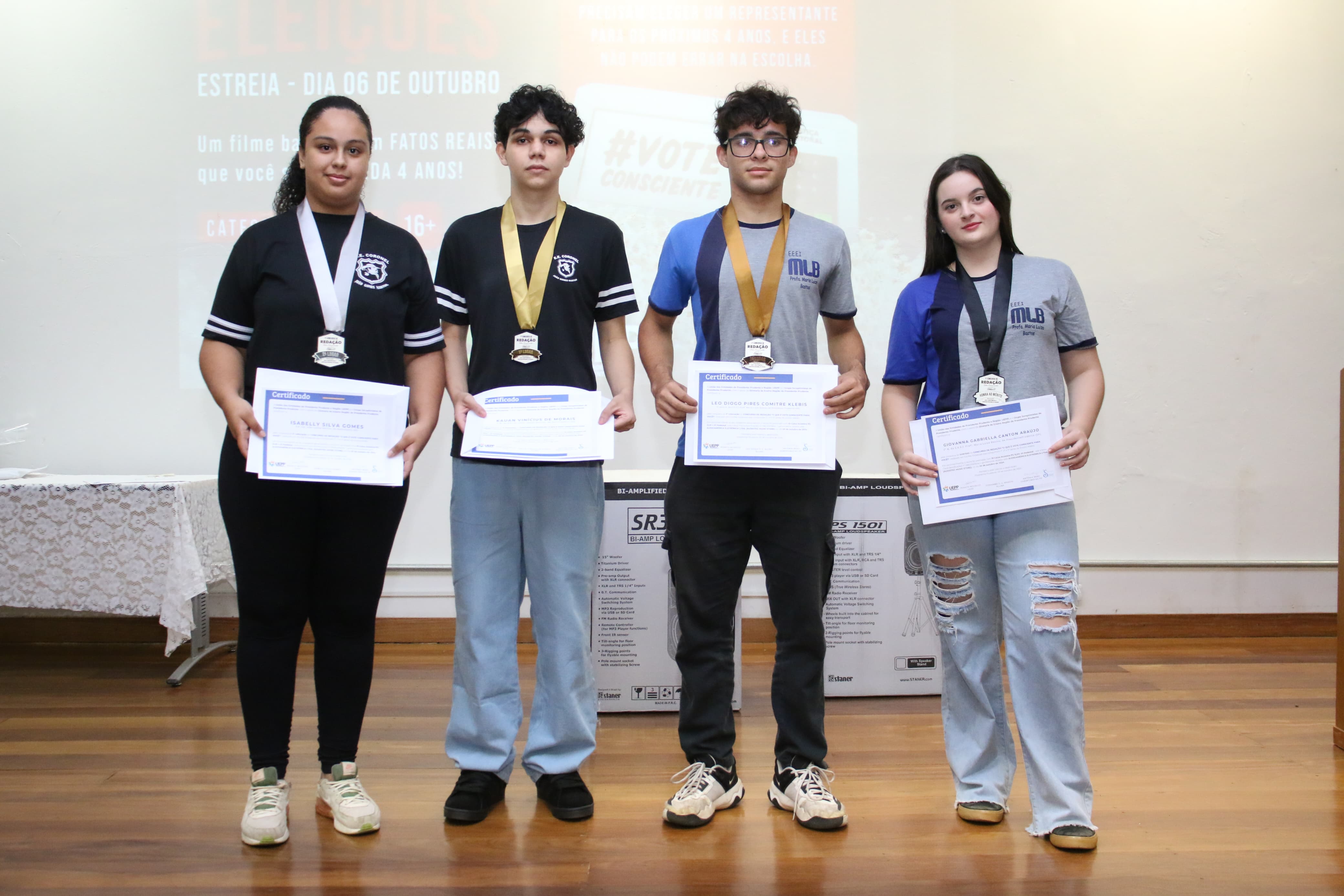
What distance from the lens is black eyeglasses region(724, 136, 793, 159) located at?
198 cm

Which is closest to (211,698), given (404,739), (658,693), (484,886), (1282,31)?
(404,739)

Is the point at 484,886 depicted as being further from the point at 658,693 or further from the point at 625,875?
the point at 658,693

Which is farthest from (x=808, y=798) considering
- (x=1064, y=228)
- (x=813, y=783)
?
(x=1064, y=228)

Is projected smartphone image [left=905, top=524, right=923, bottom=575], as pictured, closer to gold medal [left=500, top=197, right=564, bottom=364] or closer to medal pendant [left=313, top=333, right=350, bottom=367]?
gold medal [left=500, top=197, right=564, bottom=364]

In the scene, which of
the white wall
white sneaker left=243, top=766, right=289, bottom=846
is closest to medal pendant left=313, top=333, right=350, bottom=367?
white sneaker left=243, top=766, right=289, bottom=846

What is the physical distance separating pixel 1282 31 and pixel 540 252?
12.1 feet

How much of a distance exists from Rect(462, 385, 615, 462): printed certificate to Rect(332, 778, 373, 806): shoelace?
0.75 metres

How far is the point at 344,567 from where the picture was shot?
6.29ft

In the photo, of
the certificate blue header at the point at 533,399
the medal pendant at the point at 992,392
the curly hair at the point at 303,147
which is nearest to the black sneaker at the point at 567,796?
the certificate blue header at the point at 533,399

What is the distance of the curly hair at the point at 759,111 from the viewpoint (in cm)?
196

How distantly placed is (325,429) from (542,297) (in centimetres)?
52

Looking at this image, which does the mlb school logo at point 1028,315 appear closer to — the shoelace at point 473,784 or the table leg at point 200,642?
the shoelace at point 473,784

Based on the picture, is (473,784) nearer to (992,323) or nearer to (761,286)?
(761,286)

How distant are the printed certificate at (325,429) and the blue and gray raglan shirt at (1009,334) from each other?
110 centimetres
